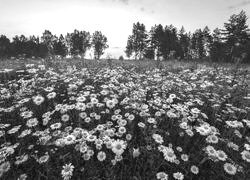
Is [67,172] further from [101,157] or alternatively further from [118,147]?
[118,147]

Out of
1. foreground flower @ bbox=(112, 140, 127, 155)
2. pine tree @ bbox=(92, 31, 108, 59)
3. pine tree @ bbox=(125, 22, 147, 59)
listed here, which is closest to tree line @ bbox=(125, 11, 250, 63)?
pine tree @ bbox=(125, 22, 147, 59)

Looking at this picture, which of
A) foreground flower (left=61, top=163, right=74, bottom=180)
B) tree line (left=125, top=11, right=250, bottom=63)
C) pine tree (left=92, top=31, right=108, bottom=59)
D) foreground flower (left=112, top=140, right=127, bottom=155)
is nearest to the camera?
foreground flower (left=61, top=163, right=74, bottom=180)

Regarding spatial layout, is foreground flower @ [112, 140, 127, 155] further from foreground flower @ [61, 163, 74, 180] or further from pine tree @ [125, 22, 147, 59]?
pine tree @ [125, 22, 147, 59]

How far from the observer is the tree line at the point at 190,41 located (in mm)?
44500

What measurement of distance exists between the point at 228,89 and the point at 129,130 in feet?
15.3

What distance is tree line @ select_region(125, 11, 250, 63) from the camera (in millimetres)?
44500

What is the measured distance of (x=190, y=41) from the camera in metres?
59.2

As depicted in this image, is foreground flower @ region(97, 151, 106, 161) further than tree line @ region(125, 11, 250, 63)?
No

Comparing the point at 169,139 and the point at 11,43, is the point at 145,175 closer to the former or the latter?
the point at 169,139

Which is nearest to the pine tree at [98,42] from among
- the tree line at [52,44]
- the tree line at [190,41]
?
the tree line at [52,44]

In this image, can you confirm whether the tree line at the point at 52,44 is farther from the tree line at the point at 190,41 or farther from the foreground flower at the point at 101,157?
the foreground flower at the point at 101,157

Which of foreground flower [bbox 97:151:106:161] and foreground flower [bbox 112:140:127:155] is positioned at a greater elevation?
foreground flower [bbox 112:140:127:155]

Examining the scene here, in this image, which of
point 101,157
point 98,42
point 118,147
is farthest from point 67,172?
point 98,42

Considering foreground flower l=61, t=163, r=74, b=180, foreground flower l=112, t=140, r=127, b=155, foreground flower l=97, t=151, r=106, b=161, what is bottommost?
foreground flower l=61, t=163, r=74, b=180
